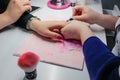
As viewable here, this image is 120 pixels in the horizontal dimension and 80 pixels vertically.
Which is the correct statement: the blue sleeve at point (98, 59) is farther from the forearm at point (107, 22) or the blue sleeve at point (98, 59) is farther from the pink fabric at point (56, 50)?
the forearm at point (107, 22)

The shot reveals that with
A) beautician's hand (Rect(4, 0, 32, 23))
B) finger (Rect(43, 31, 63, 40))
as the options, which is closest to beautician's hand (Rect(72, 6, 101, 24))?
finger (Rect(43, 31, 63, 40))

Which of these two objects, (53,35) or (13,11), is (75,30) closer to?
(53,35)

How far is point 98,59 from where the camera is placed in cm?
50

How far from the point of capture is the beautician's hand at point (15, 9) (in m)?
0.82

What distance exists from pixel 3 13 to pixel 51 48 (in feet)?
1.11

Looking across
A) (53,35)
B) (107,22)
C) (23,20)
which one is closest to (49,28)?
(53,35)

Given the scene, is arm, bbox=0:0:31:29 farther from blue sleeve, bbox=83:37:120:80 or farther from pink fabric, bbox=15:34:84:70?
blue sleeve, bbox=83:37:120:80

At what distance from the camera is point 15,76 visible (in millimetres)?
570

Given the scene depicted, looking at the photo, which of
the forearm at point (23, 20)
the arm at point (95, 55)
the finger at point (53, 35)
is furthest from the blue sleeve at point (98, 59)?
the forearm at point (23, 20)

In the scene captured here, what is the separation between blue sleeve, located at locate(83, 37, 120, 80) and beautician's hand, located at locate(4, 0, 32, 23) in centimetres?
40

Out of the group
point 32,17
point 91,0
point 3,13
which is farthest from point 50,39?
point 91,0

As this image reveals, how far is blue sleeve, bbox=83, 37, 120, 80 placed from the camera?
1.48 feet

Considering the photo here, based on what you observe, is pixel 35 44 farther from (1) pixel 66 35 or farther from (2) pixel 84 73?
(2) pixel 84 73

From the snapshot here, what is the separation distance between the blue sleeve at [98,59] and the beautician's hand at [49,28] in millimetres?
175
